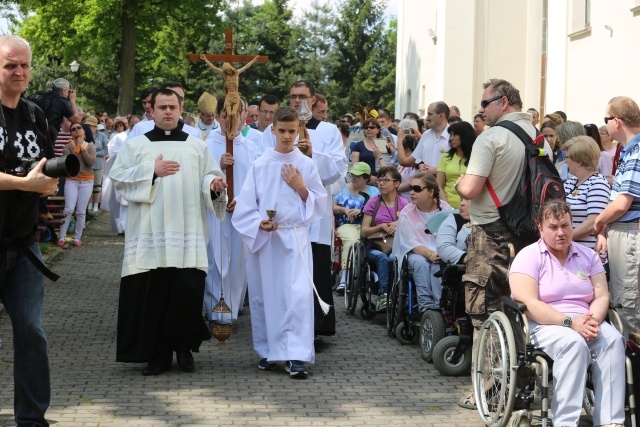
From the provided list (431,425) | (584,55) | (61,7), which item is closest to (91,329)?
(431,425)

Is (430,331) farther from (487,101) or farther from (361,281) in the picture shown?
(361,281)

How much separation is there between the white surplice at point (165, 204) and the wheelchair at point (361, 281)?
2971 millimetres

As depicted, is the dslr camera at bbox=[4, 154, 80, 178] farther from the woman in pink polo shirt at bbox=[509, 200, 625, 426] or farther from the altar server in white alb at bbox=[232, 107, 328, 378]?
the altar server in white alb at bbox=[232, 107, 328, 378]

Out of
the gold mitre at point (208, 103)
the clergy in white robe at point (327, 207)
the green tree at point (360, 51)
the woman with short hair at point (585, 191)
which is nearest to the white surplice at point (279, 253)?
the clergy in white robe at point (327, 207)

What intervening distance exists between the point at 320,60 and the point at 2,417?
58467 mm

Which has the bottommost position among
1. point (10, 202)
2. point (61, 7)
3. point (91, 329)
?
point (91, 329)

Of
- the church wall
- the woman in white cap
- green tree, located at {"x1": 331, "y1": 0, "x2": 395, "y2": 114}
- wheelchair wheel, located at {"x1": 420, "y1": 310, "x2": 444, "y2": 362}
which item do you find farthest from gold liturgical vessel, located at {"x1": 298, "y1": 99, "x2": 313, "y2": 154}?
green tree, located at {"x1": 331, "y1": 0, "x2": 395, "y2": 114}

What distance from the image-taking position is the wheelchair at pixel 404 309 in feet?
32.2

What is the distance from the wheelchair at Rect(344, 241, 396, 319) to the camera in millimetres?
11289

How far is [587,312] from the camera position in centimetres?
676

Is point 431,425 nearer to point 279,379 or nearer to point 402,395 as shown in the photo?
point 402,395

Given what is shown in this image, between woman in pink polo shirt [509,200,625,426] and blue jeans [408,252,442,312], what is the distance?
2736 millimetres

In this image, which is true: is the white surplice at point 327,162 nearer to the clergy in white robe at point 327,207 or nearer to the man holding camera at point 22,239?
the clergy in white robe at point 327,207

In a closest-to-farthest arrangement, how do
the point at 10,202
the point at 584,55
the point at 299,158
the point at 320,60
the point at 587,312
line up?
1. the point at 10,202
2. the point at 587,312
3. the point at 299,158
4. the point at 584,55
5. the point at 320,60
